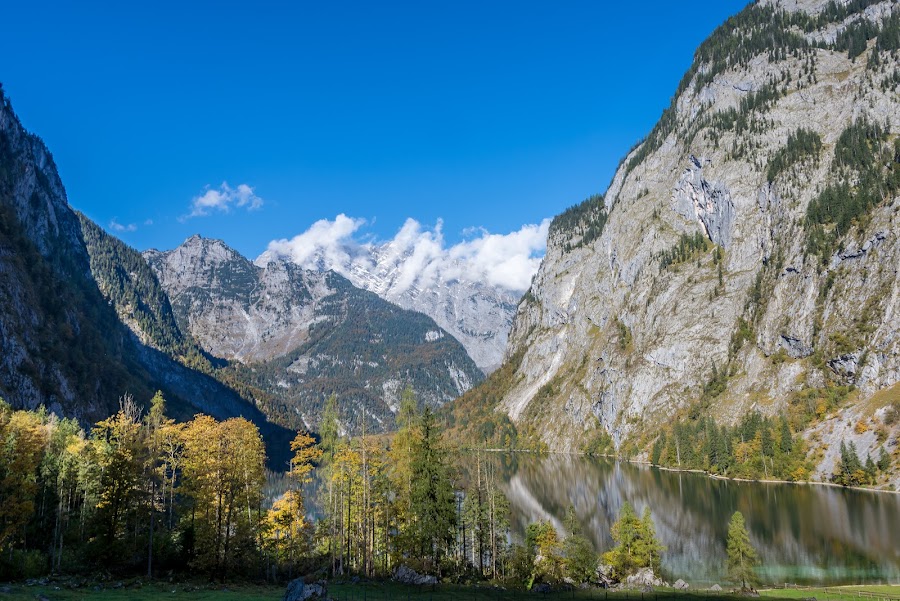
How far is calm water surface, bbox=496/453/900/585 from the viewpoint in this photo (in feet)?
218

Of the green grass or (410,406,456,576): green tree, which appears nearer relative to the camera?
the green grass

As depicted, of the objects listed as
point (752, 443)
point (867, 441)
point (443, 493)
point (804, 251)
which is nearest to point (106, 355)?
point (443, 493)

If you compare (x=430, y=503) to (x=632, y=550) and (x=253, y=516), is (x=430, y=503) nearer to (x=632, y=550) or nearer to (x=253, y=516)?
(x=253, y=516)

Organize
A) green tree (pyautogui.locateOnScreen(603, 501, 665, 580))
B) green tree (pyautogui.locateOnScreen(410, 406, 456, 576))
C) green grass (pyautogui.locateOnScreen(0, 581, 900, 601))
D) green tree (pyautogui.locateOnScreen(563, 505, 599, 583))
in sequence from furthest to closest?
green tree (pyautogui.locateOnScreen(603, 501, 665, 580)) < green tree (pyautogui.locateOnScreen(563, 505, 599, 583)) < green tree (pyautogui.locateOnScreen(410, 406, 456, 576)) < green grass (pyautogui.locateOnScreen(0, 581, 900, 601))

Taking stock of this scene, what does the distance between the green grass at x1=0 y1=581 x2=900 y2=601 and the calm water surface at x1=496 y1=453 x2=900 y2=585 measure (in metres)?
12.4

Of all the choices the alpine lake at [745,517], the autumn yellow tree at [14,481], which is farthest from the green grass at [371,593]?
the alpine lake at [745,517]

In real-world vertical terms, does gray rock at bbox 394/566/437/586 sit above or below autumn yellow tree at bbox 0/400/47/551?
below

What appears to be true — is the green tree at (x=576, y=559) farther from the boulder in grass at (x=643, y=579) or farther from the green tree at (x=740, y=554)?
the green tree at (x=740, y=554)

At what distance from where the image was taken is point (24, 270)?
147500 mm

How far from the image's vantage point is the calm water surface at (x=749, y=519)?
218 ft

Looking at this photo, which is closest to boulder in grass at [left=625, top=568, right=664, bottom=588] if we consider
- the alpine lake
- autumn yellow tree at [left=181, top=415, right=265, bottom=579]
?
the alpine lake

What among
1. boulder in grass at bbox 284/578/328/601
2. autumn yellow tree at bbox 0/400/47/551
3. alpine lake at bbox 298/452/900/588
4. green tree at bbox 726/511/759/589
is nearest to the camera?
boulder in grass at bbox 284/578/328/601

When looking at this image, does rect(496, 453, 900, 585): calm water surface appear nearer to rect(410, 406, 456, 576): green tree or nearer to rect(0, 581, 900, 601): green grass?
rect(0, 581, 900, 601): green grass

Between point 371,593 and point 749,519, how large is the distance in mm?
75104
